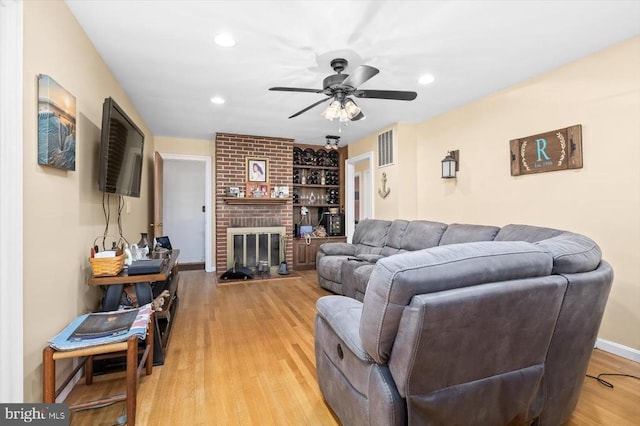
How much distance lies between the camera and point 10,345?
52.9 inches

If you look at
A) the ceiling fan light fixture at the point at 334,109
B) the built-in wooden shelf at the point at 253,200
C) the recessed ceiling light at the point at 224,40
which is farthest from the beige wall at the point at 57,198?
the built-in wooden shelf at the point at 253,200

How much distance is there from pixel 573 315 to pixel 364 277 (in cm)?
188

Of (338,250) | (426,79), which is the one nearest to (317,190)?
(338,250)

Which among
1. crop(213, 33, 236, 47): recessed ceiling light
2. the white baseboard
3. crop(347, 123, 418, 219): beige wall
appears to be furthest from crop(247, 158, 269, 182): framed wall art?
the white baseboard

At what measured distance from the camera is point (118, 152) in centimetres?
237

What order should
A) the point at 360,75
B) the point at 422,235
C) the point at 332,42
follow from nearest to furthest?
the point at 360,75 < the point at 332,42 < the point at 422,235

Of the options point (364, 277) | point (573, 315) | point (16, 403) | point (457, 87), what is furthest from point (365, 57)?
point (16, 403)

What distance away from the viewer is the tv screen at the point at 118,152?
6.95 ft

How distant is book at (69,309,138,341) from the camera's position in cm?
155

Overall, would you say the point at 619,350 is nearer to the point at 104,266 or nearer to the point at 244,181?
the point at 104,266

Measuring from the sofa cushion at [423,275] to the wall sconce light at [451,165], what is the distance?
117 inches

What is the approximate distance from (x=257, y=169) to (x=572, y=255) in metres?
4.71

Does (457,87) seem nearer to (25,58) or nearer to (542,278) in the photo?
(542,278)

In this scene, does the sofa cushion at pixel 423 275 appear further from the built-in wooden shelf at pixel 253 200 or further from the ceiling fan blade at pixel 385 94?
the built-in wooden shelf at pixel 253 200
